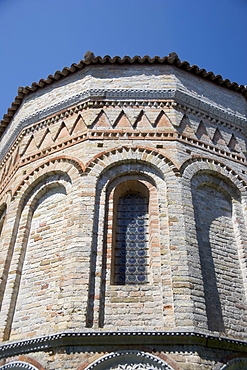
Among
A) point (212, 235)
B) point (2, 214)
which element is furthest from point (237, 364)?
point (2, 214)

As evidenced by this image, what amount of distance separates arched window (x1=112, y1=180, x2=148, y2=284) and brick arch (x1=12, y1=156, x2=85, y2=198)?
1.02 m

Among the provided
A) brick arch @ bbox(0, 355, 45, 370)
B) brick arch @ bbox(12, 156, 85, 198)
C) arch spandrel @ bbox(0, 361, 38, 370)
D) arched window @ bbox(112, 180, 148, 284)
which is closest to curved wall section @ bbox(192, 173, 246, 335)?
arched window @ bbox(112, 180, 148, 284)

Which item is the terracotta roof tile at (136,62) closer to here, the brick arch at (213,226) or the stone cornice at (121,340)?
the brick arch at (213,226)

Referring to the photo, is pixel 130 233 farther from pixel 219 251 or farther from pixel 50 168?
pixel 50 168

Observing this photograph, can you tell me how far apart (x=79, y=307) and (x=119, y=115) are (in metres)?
4.20

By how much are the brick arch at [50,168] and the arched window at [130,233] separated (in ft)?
3.33

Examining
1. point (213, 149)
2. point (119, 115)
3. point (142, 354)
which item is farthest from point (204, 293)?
point (119, 115)

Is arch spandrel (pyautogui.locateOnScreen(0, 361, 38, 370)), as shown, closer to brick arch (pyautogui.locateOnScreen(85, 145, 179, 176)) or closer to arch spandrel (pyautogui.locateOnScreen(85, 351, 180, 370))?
arch spandrel (pyautogui.locateOnScreen(85, 351, 180, 370))

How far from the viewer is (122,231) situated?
25.1 ft

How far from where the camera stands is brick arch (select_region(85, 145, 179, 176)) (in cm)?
807

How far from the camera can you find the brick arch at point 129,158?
807cm

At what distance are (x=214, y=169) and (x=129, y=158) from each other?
1.76m

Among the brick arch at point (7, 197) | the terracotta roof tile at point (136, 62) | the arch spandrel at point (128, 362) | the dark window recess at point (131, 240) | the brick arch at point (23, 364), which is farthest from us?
the terracotta roof tile at point (136, 62)

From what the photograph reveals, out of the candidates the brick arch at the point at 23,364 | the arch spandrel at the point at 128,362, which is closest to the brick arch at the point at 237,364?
the arch spandrel at the point at 128,362
